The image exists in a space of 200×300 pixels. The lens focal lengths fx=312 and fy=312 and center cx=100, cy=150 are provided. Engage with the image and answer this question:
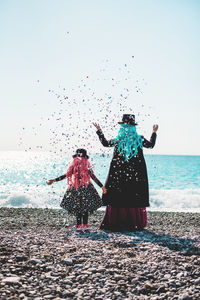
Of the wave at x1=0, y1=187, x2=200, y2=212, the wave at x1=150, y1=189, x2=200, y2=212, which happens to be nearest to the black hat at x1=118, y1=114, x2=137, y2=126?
the wave at x1=0, y1=187, x2=200, y2=212

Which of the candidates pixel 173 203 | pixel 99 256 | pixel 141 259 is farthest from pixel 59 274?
pixel 173 203

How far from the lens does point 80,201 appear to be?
767 centimetres

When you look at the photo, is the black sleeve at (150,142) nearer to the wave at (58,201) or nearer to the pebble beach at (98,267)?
the pebble beach at (98,267)

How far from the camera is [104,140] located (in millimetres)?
7582

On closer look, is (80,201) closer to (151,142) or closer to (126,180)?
(126,180)

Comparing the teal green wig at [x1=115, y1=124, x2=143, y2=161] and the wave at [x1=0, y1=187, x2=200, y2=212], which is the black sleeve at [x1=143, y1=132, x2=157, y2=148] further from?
the wave at [x1=0, y1=187, x2=200, y2=212]

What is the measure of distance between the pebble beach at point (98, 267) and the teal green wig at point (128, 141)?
200 cm

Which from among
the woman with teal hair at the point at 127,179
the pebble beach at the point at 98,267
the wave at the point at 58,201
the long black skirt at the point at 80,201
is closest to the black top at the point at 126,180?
the woman with teal hair at the point at 127,179

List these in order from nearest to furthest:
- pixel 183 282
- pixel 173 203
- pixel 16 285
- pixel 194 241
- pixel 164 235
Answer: pixel 16 285 → pixel 183 282 → pixel 194 241 → pixel 164 235 → pixel 173 203

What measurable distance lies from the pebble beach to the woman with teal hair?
2.97 feet

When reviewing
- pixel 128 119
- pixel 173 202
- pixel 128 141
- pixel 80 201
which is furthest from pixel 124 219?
→ pixel 173 202

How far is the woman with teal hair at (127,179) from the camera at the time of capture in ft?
24.7

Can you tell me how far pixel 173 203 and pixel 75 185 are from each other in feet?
41.3

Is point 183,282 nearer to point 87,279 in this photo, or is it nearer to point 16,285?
point 87,279
